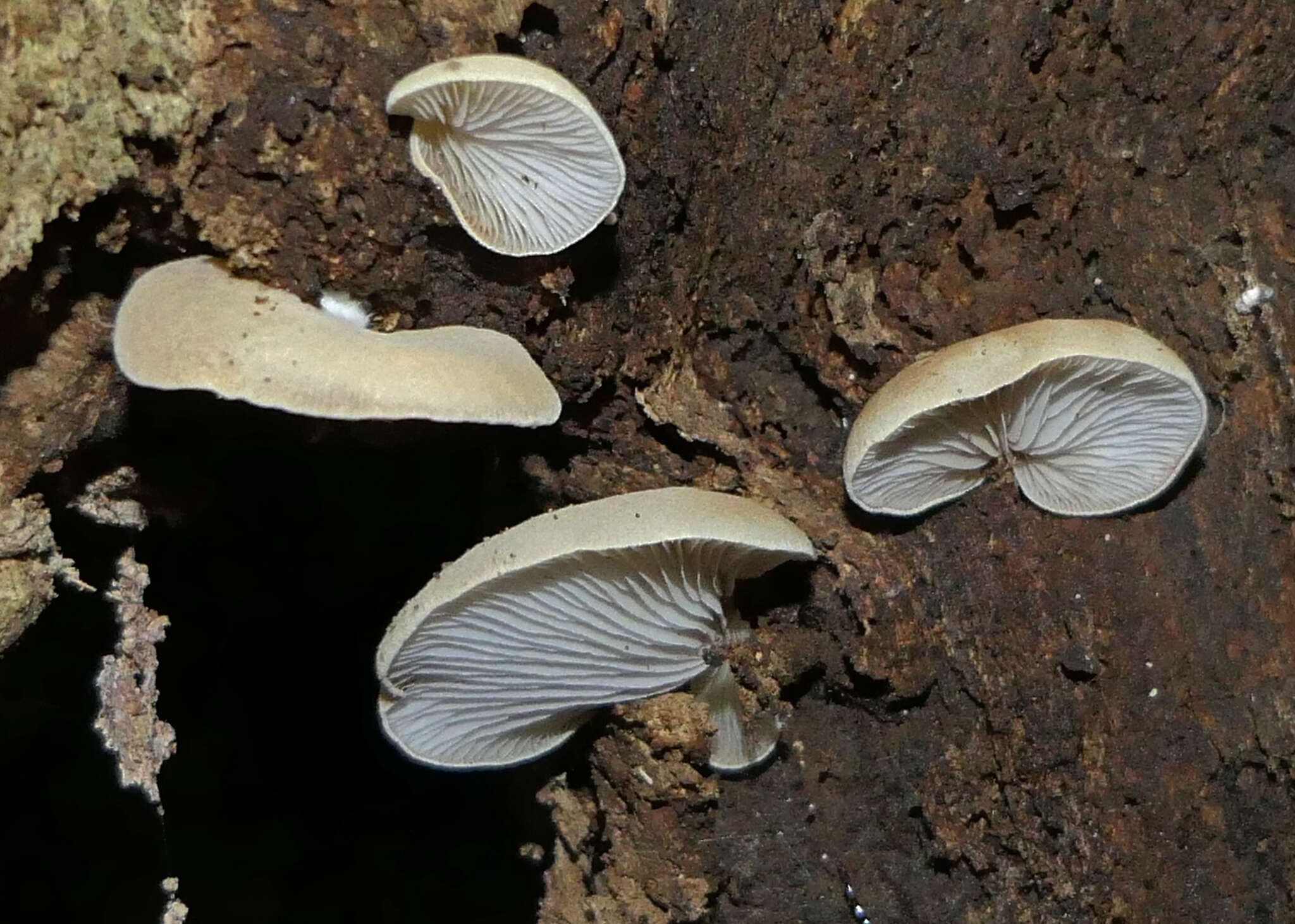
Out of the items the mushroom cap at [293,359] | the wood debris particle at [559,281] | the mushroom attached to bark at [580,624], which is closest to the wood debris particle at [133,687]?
the mushroom attached to bark at [580,624]

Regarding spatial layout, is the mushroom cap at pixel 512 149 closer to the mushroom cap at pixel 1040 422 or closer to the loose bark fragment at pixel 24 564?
the mushroom cap at pixel 1040 422

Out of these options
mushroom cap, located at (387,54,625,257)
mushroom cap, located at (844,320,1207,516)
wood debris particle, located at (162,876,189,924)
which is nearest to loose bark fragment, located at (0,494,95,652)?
mushroom cap, located at (387,54,625,257)

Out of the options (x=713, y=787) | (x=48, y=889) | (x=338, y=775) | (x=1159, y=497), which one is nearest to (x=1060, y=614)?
(x=1159, y=497)

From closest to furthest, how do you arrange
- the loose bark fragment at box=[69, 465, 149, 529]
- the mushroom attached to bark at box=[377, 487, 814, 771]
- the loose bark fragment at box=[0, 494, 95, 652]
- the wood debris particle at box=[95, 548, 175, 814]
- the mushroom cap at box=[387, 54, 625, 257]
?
the mushroom cap at box=[387, 54, 625, 257] < the mushroom attached to bark at box=[377, 487, 814, 771] < the loose bark fragment at box=[0, 494, 95, 652] < the loose bark fragment at box=[69, 465, 149, 529] < the wood debris particle at box=[95, 548, 175, 814]

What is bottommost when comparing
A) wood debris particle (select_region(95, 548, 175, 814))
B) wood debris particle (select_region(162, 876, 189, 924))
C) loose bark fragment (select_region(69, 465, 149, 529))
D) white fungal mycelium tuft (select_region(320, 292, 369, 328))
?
wood debris particle (select_region(162, 876, 189, 924))

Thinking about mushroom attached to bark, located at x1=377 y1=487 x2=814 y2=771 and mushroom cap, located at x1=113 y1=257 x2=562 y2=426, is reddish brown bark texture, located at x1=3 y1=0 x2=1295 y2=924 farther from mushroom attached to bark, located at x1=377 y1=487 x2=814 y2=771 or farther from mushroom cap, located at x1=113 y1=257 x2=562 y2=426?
mushroom cap, located at x1=113 y1=257 x2=562 y2=426

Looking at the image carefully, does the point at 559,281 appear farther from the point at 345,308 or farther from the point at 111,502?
the point at 111,502

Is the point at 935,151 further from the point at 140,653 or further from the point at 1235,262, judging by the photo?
the point at 140,653
